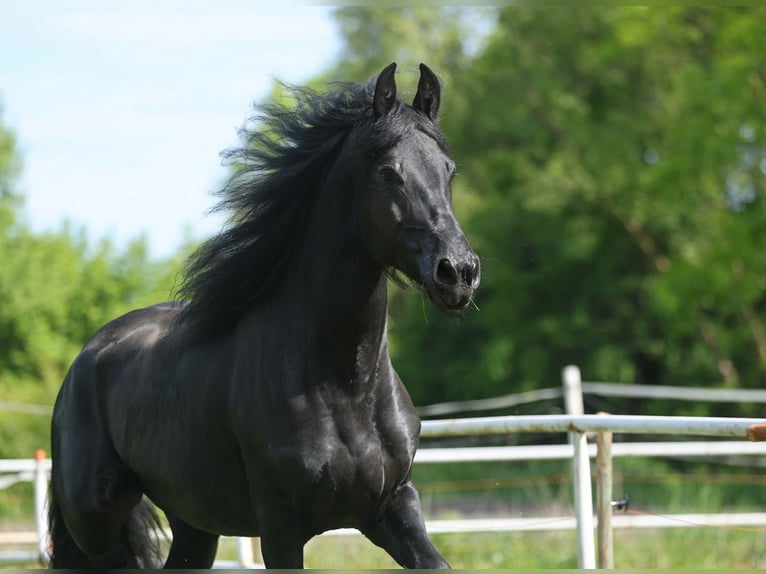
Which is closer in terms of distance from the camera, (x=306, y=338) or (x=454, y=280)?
(x=454, y=280)

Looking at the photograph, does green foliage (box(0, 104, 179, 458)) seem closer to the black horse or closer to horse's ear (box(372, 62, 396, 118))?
the black horse

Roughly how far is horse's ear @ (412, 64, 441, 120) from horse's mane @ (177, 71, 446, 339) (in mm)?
204

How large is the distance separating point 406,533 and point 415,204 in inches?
52.5

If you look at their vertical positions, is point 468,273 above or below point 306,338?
above

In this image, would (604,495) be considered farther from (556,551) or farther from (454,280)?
(556,551)

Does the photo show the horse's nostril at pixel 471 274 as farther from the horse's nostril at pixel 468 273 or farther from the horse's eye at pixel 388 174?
the horse's eye at pixel 388 174

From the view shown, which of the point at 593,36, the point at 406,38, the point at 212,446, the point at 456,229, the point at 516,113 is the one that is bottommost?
the point at 212,446

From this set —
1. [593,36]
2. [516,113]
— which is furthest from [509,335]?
[593,36]

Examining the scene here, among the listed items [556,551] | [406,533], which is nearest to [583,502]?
[406,533]

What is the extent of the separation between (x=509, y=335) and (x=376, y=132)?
2325 centimetres

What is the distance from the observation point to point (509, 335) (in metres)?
27.1

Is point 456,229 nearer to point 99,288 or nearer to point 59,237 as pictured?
point 99,288

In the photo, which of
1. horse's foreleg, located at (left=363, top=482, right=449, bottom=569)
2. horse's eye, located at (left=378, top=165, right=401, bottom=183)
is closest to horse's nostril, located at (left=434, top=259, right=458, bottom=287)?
horse's eye, located at (left=378, top=165, right=401, bottom=183)

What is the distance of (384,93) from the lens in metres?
4.21
